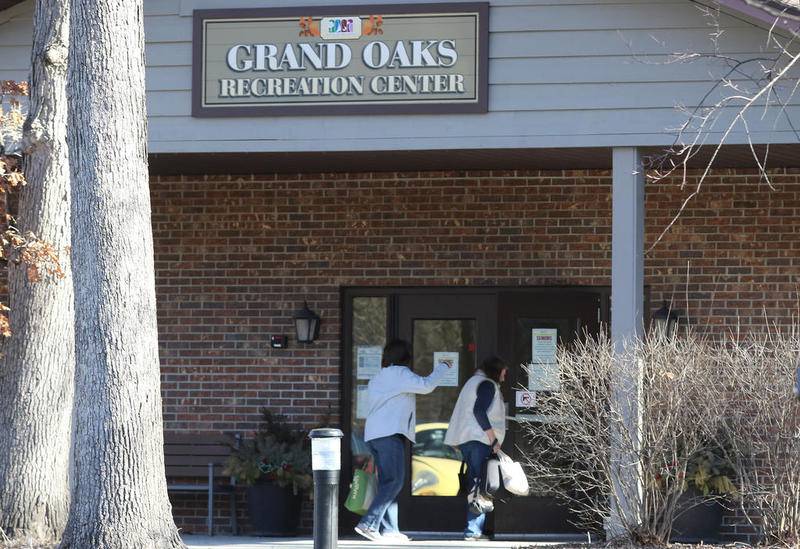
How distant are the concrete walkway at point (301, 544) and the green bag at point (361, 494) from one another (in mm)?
275

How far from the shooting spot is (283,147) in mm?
10000

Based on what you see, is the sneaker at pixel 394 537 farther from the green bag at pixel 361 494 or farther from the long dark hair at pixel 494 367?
the long dark hair at pixel 494 367

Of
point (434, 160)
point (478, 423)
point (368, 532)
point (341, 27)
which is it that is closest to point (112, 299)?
point (341, 27)

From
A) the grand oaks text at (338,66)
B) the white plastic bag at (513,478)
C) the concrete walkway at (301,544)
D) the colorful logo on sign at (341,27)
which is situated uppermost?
the colorful logo on sign at (341,27)

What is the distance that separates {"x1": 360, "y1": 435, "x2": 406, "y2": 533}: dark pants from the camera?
1063 cm

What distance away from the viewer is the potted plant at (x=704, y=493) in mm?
10250

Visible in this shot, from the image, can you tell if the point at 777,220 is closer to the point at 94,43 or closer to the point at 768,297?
the point at 768,297

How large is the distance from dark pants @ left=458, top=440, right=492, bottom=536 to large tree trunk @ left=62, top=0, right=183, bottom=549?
322 centimetres

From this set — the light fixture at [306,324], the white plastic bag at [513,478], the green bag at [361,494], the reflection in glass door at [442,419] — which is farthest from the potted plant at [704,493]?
the light fixture at [306,324]

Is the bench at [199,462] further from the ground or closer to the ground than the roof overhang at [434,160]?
closer to the ground

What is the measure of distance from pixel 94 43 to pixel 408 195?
4202 millimetres

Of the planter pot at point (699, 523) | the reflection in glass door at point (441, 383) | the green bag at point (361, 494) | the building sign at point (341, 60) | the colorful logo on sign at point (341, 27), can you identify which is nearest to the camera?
the building sign at point (341, 60)

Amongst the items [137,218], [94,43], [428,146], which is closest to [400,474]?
[428,146]

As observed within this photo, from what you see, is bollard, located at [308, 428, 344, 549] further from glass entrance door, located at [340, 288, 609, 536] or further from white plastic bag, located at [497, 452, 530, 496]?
glass entrance door, located at [340, 288, 609, 536]
